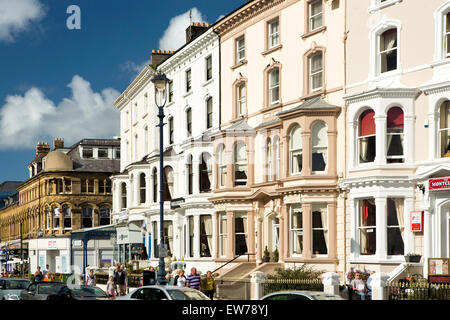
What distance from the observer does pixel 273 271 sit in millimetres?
35406

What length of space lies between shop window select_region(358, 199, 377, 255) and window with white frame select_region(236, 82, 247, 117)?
12.2 m

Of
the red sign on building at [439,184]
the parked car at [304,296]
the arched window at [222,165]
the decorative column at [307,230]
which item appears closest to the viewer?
the parked car at [304,296]

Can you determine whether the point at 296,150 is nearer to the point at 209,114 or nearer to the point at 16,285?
the point at 209,114

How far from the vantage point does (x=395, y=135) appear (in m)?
29.8

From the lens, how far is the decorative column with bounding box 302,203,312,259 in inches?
1316

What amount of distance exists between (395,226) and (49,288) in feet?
44.4

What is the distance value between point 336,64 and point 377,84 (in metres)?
3.08

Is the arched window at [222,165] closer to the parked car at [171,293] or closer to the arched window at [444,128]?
the arched window at [444,128]

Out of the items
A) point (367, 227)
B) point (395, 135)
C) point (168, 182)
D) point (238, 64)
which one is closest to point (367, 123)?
point (395, 135)

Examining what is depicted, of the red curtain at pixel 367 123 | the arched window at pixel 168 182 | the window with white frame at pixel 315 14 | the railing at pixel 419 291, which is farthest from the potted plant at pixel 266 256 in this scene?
the arched window at pixel 168 182

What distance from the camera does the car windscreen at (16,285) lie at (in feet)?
108

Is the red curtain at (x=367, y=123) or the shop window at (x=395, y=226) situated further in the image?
the red curtain at (x=367, y=123)

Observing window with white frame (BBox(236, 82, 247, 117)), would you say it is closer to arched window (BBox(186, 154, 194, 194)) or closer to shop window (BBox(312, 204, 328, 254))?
arched window (BBox(186, 154, 194, 194))

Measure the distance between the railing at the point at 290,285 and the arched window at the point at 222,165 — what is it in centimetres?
1245
